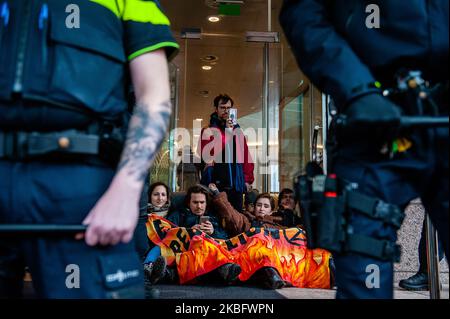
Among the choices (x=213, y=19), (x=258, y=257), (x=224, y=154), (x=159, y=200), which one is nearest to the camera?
(x=258, y=257)

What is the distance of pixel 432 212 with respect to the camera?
50.2 inches

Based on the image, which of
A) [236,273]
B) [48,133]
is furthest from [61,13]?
[236,273]

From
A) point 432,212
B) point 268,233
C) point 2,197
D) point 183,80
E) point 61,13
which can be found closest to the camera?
point 2,197

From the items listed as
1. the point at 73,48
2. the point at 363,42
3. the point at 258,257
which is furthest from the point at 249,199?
the point at 73,48

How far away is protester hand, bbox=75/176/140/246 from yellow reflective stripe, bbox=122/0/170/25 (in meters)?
0.46

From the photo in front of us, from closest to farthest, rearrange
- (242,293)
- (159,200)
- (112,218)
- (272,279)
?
(112,218)
(242,293)
(272,279)
(159,200)

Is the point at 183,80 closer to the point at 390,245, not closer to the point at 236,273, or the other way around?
the point at 236,273

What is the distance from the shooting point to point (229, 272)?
3.83m

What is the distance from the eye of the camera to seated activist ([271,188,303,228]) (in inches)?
205

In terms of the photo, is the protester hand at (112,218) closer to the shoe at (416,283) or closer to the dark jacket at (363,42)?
the dark jacket at (363,42)

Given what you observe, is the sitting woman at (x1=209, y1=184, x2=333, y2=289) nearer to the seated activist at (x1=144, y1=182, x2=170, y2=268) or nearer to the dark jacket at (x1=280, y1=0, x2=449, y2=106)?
the seated activist at (x1=144, y1=182, x2=170, y2=268)

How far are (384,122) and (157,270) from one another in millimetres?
3035

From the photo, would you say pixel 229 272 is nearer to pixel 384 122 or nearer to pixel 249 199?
pixel 249 199
